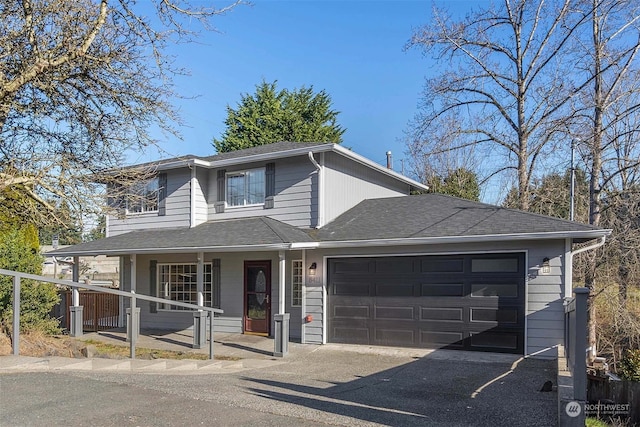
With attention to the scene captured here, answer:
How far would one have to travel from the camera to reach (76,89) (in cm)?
921

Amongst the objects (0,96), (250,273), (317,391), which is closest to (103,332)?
(250,273)

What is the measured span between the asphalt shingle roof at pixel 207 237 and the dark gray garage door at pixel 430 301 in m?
1.62

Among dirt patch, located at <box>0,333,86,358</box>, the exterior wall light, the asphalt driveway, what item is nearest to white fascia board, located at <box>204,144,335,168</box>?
the asphalt driveway

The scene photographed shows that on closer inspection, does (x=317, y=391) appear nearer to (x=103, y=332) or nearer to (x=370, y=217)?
(x=370, y=217)

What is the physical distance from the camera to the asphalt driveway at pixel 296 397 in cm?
500

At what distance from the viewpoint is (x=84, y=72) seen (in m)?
8.88

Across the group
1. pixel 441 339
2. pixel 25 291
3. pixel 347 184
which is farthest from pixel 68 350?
pixel 347 184

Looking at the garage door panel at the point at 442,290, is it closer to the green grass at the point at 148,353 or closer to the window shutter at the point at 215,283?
the green grass at the point at 148,353

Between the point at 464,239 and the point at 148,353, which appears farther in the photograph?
the point at 148,353

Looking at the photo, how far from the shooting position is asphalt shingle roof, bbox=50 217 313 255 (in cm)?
1127

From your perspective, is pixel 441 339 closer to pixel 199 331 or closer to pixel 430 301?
pixel 430 301

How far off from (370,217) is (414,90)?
9123 millimetres

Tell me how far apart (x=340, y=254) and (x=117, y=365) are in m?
5.70

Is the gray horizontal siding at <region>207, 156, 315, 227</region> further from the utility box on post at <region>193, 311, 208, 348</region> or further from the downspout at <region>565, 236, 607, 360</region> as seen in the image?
the downspout at <region>565, 236, 607, 360</region>
